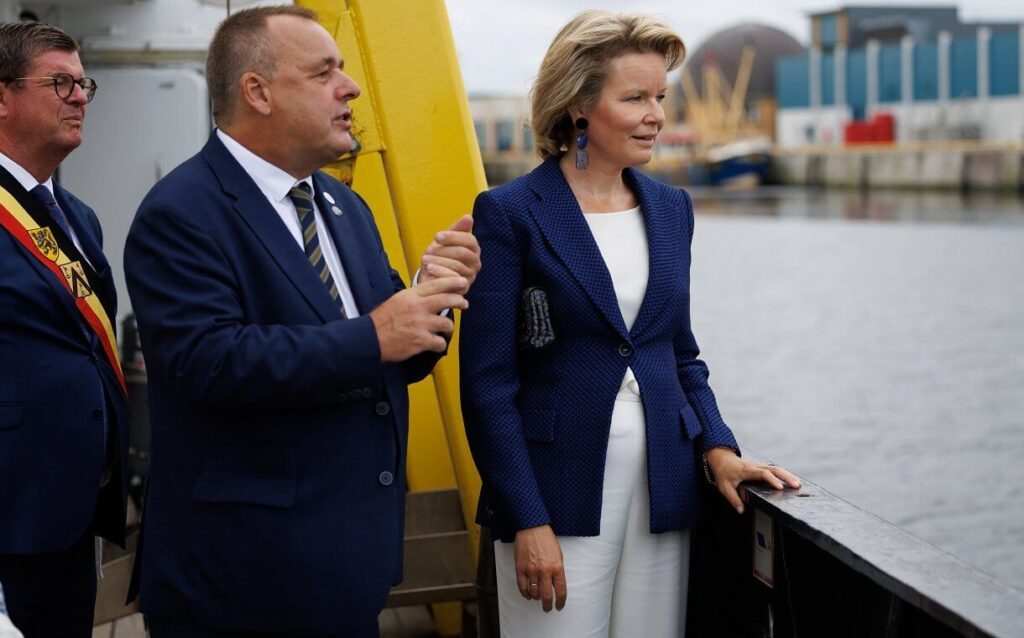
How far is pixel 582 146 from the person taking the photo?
293 centimetres

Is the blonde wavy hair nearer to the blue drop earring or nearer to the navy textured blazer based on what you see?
the blue drop earring

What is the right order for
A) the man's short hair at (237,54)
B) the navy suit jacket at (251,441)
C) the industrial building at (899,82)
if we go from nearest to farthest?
the navy suit jacket at (251,441) → the man's short hair at (237,54) → the industrial building at (899,82)

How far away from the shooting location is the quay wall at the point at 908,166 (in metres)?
47.7

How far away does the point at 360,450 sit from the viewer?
8.00ft

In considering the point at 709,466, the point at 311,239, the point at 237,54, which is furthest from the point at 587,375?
the point at 237,54

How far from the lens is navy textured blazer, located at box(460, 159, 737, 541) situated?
9.17 feet

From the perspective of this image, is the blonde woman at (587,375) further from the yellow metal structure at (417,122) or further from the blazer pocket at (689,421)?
the yellow metal structure at (417,122)

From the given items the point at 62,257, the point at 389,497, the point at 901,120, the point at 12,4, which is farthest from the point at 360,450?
the point at 901,120

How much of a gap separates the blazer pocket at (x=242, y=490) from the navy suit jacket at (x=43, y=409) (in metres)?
0.64

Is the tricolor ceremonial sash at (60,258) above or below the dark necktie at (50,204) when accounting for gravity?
below

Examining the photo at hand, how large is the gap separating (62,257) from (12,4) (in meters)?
4.10

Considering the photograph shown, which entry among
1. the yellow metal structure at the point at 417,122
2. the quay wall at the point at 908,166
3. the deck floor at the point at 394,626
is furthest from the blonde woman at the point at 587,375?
the quay wall at the point at 908,166

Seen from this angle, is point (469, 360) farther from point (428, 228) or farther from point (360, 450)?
point (428, 228)

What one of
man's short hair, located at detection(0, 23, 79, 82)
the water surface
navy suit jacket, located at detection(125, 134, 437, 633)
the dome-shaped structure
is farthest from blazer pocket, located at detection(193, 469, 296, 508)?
the dome-shaped structure
